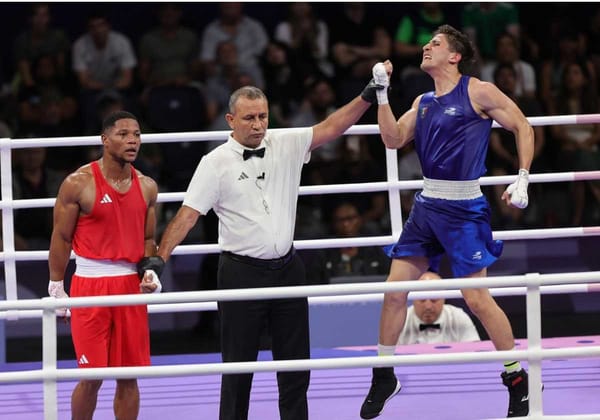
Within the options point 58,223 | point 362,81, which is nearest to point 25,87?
point 362,81

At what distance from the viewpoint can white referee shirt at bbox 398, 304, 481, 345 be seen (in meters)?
6.86

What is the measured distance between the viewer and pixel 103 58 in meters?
9.59

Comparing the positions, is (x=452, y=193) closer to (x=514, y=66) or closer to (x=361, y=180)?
(x=361, y=180)

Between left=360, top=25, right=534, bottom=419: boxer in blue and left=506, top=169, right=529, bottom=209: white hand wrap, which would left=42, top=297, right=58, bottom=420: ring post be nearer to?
left=360, top=25, right=534, bottom=419: boxer in blue

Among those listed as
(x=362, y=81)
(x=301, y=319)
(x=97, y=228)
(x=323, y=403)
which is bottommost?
(x=323, y=403)

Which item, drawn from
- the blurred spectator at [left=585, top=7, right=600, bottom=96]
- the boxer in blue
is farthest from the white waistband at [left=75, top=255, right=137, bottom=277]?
the blurred spectator at [left=585, top=7, right=600, bottom=96]

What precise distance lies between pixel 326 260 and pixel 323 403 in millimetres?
2264

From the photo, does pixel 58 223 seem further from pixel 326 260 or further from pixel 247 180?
pixel 326 260

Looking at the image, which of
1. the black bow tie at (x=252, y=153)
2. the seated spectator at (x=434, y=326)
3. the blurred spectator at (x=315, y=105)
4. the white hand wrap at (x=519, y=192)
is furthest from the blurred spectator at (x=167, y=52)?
the white hand wrap at (x=519, y=192)

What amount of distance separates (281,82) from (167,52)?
953mm

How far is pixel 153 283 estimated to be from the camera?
15.1 feet

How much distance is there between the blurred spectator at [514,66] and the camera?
30.9ft

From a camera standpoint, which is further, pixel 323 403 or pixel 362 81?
pixel 362 81

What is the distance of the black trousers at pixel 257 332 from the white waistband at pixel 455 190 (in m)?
0.77
